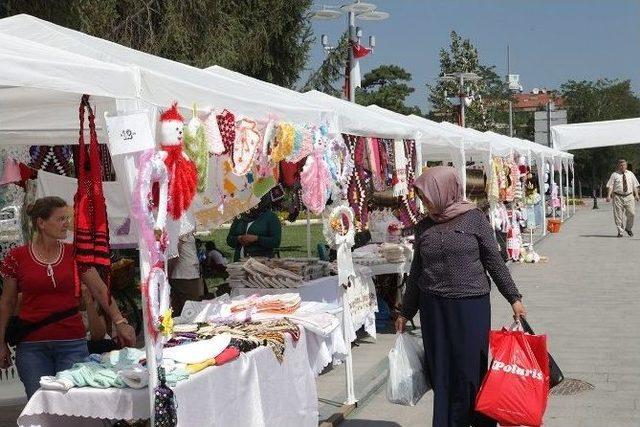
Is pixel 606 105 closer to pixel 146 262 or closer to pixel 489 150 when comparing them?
pixel 489 150

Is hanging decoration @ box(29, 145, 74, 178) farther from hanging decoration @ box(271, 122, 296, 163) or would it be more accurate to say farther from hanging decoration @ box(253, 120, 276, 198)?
hanging decoration @ box(271, 122, 296, 163)

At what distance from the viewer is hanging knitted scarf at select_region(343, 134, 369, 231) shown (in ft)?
28.7

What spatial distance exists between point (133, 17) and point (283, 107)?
9712mm

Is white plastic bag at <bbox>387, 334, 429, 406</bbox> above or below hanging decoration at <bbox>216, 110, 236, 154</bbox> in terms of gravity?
below

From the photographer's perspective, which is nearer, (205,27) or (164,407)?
(164,407)

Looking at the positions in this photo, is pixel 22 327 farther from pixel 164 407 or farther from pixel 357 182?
pixel 357 182

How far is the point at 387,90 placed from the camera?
7744cm

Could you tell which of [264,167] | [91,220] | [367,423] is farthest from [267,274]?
[91,220]

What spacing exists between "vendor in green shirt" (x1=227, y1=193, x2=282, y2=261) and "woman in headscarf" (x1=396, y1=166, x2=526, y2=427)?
372 cm

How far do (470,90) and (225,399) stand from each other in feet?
126

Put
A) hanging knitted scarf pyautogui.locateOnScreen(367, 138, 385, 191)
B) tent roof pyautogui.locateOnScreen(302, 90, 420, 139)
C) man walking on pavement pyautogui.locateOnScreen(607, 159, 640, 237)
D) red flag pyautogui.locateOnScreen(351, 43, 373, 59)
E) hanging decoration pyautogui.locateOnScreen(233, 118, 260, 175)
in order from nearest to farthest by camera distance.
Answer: hanging decoration pyautogui.locateOnScreen(233, 118, 260, 175) < tent roof pyautogui.locateOnScreen(302, 90, 420, 139) < hanging knitted scarf pyautogui.locateOnScreen(367, 138, 385, 191) < red flag pyautogui.locateOnScreen(351, 43, 373, 59) < man walking on pavement pyautogui.locateOnScreen(607, 159, 640, 237)

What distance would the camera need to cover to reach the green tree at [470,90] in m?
42.1

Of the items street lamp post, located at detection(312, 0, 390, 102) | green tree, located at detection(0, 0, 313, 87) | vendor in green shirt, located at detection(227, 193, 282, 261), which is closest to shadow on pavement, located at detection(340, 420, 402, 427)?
vendor in green shirt, located at detection(227, 193, 282, 261)

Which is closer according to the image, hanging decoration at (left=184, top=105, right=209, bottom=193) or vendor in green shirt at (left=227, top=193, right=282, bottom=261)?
hanging decoration at (left=184, top=105, right=209, bottom=193)
